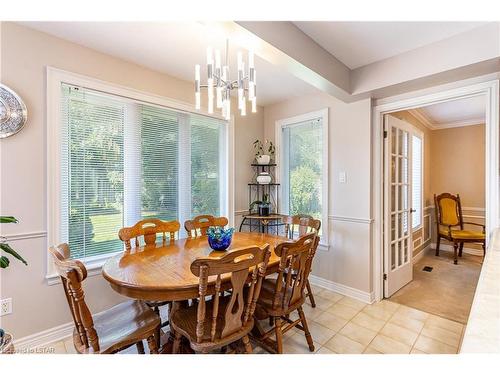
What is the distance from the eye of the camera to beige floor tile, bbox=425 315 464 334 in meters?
2.19

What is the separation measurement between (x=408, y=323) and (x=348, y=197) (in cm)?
132

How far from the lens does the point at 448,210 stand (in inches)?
172

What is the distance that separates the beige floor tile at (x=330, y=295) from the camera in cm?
280

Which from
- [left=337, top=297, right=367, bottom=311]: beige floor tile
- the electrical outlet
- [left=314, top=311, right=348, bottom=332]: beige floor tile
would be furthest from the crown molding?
the electrical outlet

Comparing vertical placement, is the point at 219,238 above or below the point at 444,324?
above

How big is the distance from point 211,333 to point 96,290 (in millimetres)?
1447

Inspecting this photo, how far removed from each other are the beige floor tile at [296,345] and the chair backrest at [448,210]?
3741 millimetres

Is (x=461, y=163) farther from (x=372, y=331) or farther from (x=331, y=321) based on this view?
(x=331, y=321)

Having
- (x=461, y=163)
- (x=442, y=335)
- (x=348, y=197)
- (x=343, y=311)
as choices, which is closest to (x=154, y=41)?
(x=348, y=197)

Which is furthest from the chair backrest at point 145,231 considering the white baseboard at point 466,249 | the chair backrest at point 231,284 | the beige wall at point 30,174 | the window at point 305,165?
the white baseboard at point 466,249

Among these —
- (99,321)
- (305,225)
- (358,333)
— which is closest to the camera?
(99,321)

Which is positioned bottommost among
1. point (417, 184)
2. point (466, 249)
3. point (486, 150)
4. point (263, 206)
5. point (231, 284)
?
point (466, 249)

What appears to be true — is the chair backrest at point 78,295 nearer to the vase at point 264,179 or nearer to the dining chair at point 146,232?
the dining chair at point 146,232
